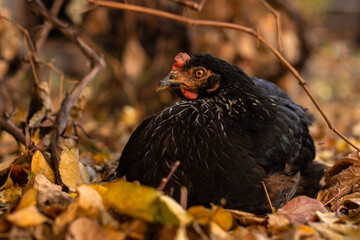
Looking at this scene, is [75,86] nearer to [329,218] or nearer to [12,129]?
[12,129]

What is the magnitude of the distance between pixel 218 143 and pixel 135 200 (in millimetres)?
593

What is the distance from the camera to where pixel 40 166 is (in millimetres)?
1769

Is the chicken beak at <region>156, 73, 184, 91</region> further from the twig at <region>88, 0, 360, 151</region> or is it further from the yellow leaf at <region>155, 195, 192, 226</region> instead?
the yellow leaf at <region>155, 195, 192, 226</region>

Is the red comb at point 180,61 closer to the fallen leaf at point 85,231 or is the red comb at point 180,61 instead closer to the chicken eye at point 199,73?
the chicken eye at point 199,73

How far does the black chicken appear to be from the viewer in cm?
163

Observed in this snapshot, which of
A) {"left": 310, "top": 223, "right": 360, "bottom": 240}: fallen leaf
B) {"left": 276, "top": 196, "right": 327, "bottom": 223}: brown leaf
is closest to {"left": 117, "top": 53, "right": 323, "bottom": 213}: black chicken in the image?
{"left": 276, "top": 196, "right": 327, "bottom": 223}: brown leaf

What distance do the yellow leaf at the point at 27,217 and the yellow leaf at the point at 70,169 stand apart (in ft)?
1.65

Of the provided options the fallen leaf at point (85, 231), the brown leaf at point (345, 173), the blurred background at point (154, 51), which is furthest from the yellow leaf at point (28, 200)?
the blurred background at point (154, 51)

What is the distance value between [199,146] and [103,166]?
0.88 m

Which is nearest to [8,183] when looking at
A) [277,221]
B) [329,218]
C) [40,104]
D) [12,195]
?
[12,195]

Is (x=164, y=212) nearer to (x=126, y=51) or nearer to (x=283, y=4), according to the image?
(x=126, y=51)

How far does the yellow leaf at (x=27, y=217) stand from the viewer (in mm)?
1129

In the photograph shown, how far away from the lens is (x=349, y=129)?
4.31m

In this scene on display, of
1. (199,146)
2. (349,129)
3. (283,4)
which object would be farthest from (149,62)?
(199,146)
